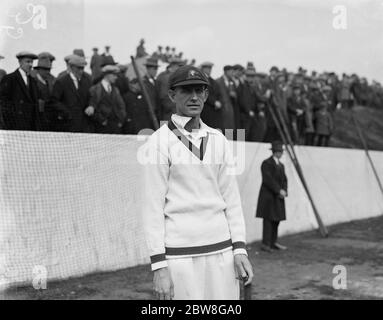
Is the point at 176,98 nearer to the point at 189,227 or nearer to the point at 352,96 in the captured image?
the point at 189,227

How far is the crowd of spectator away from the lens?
22.7 ft

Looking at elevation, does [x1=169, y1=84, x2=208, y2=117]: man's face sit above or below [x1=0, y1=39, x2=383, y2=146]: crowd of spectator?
below

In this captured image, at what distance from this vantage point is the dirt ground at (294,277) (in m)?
6.59

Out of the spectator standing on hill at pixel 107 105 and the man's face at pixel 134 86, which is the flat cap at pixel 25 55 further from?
the man's face at pixel 134 86

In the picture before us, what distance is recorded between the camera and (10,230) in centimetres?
645

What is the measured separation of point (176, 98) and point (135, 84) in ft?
19.4

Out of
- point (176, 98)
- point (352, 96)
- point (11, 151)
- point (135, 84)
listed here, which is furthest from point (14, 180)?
point (352, 96)

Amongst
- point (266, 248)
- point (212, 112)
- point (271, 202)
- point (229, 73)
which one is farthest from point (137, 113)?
point (266, 248)

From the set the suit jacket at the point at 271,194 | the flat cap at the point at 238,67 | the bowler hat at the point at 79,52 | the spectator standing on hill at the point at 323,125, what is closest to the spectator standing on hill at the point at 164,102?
the bowler hat at the point at 79,52

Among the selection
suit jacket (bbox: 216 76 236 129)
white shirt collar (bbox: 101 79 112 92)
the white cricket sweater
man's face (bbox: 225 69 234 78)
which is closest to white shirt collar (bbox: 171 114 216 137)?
the white cricket sweater

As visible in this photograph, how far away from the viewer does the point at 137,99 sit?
27.9ft

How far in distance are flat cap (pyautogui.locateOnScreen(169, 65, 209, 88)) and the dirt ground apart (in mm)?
4034

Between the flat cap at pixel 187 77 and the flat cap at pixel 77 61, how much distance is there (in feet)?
16.2

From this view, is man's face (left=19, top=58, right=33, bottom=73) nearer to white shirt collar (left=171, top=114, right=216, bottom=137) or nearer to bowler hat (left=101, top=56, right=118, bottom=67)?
bowler hat (left=101, top=56, right=118, bottom=67)
